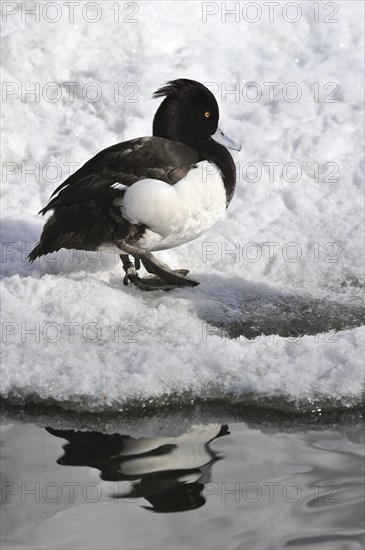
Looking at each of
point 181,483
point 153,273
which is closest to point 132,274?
point 153,273

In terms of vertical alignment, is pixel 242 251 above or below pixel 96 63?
below

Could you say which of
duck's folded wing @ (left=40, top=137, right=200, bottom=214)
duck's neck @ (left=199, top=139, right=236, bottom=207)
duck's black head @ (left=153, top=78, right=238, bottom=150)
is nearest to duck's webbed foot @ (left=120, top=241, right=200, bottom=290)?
duck's folded wing @ (left=40, top=137, right=200, bottom=214)

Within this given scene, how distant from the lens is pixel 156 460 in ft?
11.9

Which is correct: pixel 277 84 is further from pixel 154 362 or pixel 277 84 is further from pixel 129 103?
pixel 154 362

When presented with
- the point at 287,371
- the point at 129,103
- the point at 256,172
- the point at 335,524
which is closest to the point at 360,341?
the point at 287,371

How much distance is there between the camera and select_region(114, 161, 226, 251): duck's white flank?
5.17 m

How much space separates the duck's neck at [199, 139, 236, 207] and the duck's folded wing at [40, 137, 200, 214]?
166 millimetres

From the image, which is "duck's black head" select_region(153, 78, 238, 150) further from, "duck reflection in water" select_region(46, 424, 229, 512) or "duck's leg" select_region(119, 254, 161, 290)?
"duck reflection in water" select_region(46, 424, 229, 512)

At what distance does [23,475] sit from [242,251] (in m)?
2.92

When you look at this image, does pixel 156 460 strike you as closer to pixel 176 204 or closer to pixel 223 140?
pixel 176 204

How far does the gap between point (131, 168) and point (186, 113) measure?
1.91 feet

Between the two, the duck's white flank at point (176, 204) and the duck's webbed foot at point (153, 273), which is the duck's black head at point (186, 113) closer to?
the duck's white flank at point (176, 204)

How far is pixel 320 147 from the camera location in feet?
23.3

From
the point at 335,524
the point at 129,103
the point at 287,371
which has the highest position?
the point at 129,103
